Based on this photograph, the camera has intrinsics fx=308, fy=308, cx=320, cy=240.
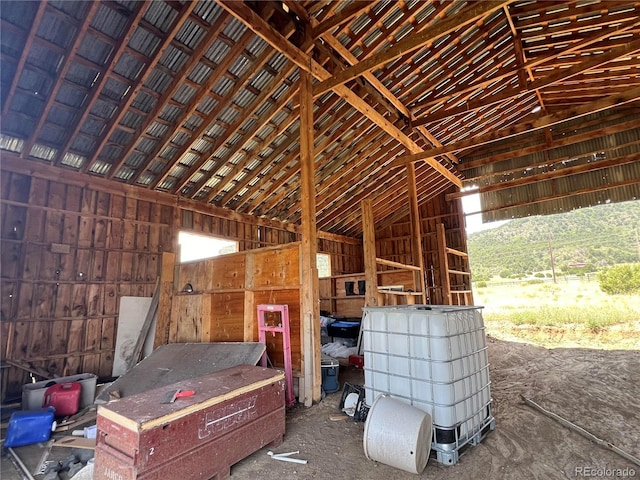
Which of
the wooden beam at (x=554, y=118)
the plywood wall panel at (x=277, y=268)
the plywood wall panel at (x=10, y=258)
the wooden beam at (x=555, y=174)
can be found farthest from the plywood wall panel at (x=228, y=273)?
the wooden beam at (x=555, y=174)

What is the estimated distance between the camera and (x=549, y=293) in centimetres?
1850

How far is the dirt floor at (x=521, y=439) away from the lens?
94.1 inches

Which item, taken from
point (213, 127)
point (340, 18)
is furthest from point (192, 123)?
point (340, 18)

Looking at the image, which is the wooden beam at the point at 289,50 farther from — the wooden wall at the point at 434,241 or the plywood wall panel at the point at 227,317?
the wooden wall at the point at 434,241

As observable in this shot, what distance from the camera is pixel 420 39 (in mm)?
4258

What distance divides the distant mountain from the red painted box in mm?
30990

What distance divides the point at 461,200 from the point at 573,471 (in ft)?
37.1

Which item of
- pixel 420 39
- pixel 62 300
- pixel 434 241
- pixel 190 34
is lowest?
pixel 62 300

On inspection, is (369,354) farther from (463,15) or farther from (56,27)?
(56,27)

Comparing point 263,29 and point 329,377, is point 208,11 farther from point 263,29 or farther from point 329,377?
point 329,377

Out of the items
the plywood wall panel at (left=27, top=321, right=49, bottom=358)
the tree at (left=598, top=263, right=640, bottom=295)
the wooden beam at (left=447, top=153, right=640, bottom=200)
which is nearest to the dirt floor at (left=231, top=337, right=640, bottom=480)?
the plywood wall panel at (left=27, top=321, right=49, bottom=358)

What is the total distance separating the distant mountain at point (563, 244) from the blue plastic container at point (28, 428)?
104 feet

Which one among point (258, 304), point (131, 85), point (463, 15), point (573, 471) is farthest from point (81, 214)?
point (573, 471)

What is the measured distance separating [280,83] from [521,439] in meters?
5.92
